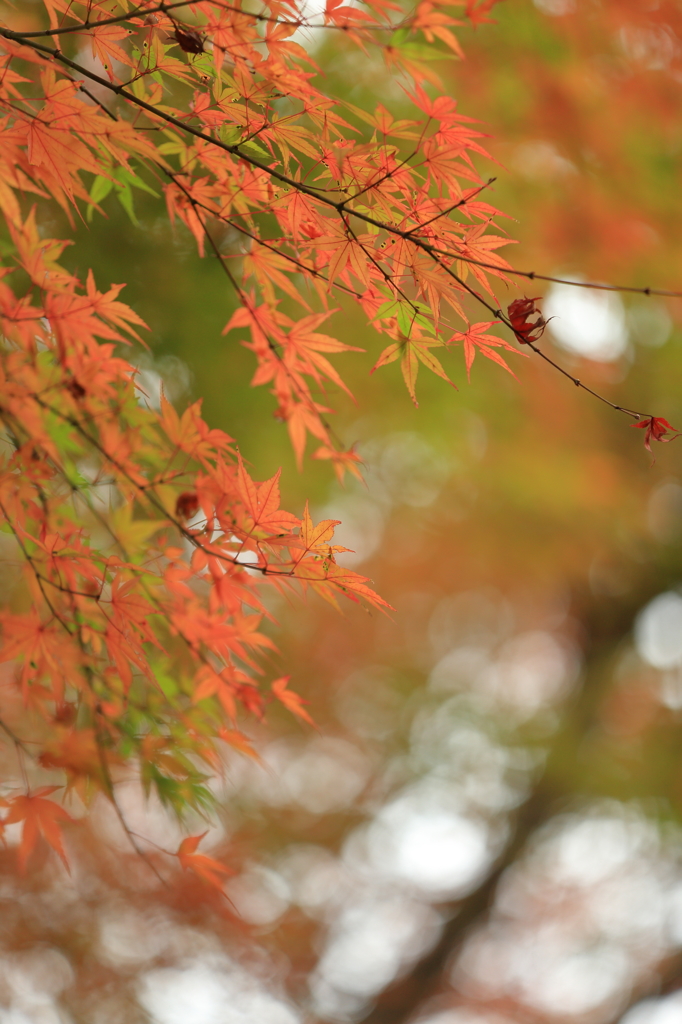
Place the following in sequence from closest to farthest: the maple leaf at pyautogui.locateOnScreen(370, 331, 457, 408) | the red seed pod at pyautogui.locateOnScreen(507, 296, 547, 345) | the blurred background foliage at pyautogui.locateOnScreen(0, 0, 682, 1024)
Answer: the red seed pod at pyautogui.locateOnScreen(507, 296, 547, 345)
the maple leaf at pyautogui.locateOnScreen(370, 331, 457, 408)
the blurred background foliage at pyautogui.locateOnScreen(0, 0, 682, 1024)

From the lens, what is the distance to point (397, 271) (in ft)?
2.77

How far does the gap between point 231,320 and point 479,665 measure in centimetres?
588

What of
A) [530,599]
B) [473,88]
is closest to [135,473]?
[473,88]

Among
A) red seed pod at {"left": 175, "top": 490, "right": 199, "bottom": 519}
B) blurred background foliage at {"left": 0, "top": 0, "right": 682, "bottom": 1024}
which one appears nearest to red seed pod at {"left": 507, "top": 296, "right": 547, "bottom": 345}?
red seed pod at {"left": 175, "top": 490, "right": 199, "bottom": 519}

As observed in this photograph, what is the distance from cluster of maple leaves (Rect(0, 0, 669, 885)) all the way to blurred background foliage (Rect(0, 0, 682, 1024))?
1526 millimetres

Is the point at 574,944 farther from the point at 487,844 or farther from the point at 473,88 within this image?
the point at 473,88

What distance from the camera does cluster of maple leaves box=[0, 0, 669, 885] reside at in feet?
2.54

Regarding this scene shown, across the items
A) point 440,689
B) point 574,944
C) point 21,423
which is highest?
point 21,423

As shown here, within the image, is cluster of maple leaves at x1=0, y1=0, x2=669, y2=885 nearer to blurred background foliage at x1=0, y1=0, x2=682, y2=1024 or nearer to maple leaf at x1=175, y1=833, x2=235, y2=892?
maple leaf at x1=175, y1=833, x2=235, y2=892

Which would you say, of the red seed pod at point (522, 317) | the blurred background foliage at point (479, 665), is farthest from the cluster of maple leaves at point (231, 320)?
the blurred background foliage at point (479, 665)

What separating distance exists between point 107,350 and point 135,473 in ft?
0.60

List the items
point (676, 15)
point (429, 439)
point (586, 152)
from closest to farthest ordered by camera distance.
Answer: point (676, 15), point (586, 152), point (429, 439)

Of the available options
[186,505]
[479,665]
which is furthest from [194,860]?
[479,665]

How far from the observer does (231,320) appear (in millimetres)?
969
